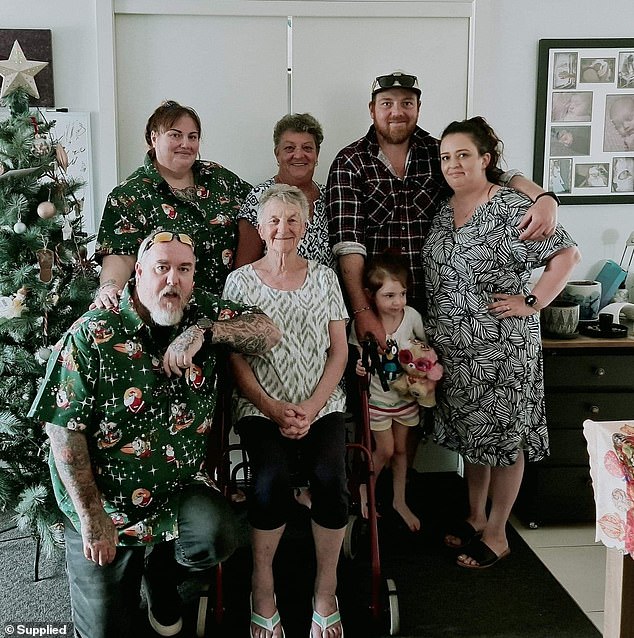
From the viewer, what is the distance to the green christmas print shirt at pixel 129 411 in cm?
190

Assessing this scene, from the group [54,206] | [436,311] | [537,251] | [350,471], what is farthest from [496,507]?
[54,206]

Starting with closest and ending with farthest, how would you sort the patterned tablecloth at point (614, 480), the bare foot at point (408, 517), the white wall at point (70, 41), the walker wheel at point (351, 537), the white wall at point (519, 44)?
1. the patterned tablecloth at point (614, 480)
2. the walker wheel at point (351, 537)
3. the bare foot at point (408, 517)
4. the white wall at point (70, 41)
5. the white wall at point (519, 44)

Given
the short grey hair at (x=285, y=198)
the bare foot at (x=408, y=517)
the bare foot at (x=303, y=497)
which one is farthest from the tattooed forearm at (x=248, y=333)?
the bare foot at (x=408, y=517)

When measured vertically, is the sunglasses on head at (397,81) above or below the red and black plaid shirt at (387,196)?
above

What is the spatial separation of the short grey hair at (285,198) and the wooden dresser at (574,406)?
1.18 meters

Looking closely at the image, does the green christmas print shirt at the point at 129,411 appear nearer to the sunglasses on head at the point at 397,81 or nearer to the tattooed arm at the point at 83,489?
the tattooed arm at the point at 83,489

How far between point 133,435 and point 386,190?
137 cm

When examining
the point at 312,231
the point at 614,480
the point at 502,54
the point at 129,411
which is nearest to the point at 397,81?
the point at 312,231

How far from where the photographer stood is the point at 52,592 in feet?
8.26

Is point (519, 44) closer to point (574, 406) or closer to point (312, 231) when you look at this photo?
point (312, 231)

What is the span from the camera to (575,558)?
2.77m

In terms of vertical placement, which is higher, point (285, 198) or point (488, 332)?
point (285, 198)

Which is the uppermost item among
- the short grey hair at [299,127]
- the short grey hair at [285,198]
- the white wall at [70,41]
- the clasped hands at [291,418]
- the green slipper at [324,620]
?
the white wall at [70,41]

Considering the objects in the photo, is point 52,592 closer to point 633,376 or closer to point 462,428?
point 462,428
